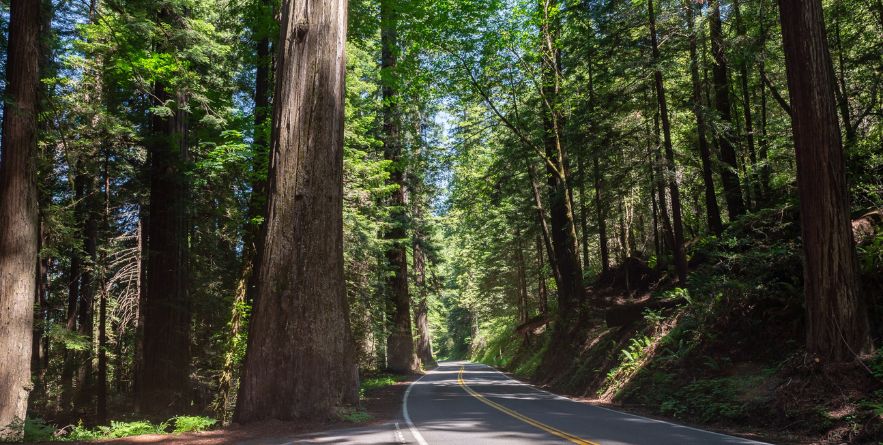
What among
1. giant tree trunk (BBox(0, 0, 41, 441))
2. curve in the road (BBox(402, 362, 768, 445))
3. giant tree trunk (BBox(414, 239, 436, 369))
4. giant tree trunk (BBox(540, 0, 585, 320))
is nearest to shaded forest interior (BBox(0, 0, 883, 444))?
giant tree trunk (BBox(0, 0, 41, 441))

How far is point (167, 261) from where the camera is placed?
14.2m


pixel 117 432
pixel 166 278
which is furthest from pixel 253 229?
pixel 117 432

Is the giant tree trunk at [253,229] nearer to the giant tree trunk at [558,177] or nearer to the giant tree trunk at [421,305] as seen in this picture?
the giant tree trunk at [558,177]

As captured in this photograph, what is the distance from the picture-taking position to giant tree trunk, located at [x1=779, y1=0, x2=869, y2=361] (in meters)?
9.02

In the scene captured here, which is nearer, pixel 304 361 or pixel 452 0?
pixel 304 361

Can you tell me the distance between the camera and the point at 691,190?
2417cm

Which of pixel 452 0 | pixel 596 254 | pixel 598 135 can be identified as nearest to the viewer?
pixel 598 135

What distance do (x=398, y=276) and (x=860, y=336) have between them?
779 inches

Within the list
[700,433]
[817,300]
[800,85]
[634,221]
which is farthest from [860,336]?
[634,221]

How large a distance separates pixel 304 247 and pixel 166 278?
7.20m

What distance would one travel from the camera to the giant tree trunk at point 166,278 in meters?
13.6

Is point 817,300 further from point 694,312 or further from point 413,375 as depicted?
point 413,375

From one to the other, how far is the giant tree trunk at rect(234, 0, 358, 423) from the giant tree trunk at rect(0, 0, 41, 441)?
13.4 feet

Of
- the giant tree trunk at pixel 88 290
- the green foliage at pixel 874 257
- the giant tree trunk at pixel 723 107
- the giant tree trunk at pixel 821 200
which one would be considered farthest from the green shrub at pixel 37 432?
the giant tree trunk at pixel 723 107
